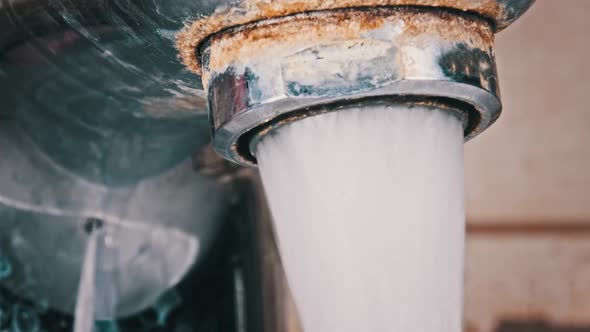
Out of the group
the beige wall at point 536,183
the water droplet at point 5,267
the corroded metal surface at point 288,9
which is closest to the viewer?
the corroded metal surface at point 288,9

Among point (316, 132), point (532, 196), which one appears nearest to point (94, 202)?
point (316, 132)

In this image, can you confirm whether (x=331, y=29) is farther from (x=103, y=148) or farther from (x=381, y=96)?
(x=103, y=148)

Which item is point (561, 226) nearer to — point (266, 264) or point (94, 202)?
point (266, 264)

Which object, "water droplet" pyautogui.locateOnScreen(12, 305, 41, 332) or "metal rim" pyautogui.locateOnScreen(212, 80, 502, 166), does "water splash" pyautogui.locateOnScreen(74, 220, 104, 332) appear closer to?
"water droplet" pyautogui.locateOnScreen(12, 305, 41, 332)

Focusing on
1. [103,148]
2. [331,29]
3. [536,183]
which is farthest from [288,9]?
[536,183]

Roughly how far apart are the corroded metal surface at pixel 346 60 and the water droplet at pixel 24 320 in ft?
0.63

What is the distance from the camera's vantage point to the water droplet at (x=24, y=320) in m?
0.38

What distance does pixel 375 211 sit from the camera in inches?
9.9

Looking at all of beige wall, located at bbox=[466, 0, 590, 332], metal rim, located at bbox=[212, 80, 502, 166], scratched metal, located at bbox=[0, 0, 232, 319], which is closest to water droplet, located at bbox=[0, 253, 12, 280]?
scratched metal, located at bbox=[0, 0, 232, 319]

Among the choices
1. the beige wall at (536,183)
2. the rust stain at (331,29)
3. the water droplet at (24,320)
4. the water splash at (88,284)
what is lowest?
the water droplet at (24,320)

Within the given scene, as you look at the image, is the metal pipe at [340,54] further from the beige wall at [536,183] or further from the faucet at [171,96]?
the beige wall at [536,183]

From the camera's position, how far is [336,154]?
25 cm

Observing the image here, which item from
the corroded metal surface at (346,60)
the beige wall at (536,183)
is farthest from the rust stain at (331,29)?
the beige wall at (536,183)

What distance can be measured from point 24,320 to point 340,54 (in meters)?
0.24
